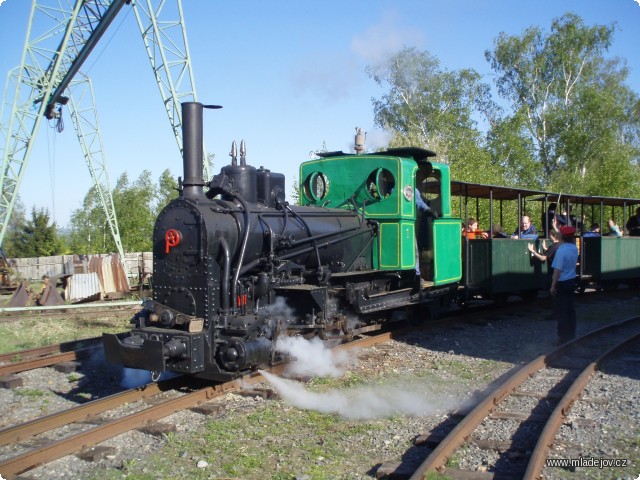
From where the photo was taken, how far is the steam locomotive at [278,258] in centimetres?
593

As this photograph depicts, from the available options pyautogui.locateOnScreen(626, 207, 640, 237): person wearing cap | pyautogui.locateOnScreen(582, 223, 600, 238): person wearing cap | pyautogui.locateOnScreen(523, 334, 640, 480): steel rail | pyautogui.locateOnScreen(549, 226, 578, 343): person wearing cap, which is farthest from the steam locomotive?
pyautogui.locateOnScreen(626, 207, 640, 237): person wearing cap

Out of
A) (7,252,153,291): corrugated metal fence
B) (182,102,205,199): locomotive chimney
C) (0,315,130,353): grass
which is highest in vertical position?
(182,102,205,199): locomotive chimney

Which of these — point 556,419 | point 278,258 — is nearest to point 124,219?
point 278,258

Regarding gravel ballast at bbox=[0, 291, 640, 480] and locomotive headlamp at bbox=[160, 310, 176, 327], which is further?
locomotive headlamp at bbox=[160, 310, 176, 327]

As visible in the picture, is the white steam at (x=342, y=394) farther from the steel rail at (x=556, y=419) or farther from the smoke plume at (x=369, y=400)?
the steel rail at (x=556, y=419)

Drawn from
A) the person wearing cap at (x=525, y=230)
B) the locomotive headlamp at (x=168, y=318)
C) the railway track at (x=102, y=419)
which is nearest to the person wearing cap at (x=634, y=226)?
the person wearing cap at (x=525, y=230)

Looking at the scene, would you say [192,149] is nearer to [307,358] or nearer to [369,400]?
[307,358]

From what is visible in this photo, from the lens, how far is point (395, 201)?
858 cm

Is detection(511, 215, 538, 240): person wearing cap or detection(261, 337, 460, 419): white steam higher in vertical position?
detection(511, 215, 538, 240): person wearing cap

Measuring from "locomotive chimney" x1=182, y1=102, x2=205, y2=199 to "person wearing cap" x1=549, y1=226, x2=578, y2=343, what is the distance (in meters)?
5.47

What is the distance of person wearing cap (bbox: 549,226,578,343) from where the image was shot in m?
8.78

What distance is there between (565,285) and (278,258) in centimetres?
461

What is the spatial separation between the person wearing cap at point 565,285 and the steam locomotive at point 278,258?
5.68 feet

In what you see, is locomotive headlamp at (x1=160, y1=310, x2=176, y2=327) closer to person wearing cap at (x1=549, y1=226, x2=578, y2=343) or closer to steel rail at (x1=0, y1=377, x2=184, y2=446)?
steel rail at (x1=0, y1=377, x2=184, y2=446)
